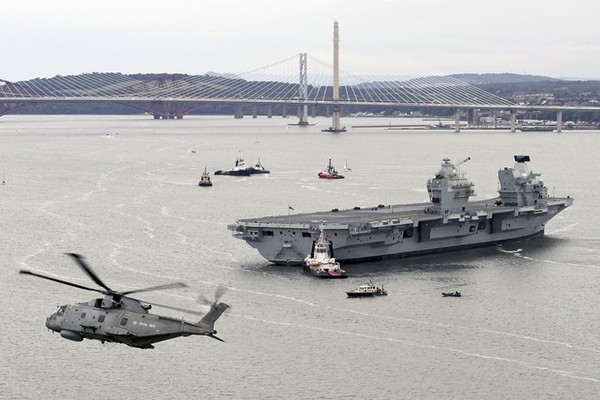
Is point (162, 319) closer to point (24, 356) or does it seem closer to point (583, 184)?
point (24, 356)

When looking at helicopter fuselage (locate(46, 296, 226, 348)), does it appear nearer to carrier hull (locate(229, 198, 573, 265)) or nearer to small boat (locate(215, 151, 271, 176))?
carrier hull (locate(229, 198, 573, 265))

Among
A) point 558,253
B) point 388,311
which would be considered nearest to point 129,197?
point 558,253

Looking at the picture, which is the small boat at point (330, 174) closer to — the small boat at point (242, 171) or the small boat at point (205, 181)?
the small boat at point (242, 171)

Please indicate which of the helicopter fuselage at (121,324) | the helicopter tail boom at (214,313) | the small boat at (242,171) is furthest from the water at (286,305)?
the small boat at (242,171)

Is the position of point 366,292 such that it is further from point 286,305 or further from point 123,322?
point 123,322

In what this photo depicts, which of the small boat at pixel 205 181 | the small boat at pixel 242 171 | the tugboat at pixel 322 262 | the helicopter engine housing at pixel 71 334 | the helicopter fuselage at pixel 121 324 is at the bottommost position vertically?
the small boat at pixel 242 171

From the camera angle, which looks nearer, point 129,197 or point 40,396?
point 40,396
